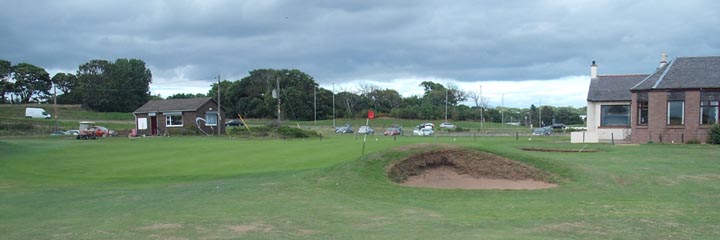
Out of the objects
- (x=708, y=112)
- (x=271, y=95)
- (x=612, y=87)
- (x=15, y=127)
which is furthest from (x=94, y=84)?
(x=708, y=112)

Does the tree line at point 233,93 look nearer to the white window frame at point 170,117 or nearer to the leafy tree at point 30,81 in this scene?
the leafy tree at point 30,81

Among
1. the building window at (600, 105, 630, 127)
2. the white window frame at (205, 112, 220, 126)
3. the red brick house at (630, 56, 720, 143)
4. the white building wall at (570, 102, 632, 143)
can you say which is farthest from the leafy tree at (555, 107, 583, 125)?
the red brick house at (630, 56, 720, 143)

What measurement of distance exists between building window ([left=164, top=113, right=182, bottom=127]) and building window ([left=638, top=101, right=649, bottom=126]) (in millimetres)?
48567

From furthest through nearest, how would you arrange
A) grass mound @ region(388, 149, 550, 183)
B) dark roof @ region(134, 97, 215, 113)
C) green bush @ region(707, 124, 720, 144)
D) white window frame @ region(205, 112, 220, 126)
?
white window frame @ region(205, 112, 220, 126), dark roof @ region(134, 97, 215, 113), green bush @ region(707, 124, 720, 144), grass mound @ region(388, 149, 550, 183)

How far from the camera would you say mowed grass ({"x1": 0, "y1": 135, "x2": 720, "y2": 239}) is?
32.8 feet

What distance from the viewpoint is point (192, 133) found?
64.8 metres

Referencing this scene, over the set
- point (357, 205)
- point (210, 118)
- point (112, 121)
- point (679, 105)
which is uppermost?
point (679, 105)

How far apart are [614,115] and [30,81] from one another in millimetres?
116547

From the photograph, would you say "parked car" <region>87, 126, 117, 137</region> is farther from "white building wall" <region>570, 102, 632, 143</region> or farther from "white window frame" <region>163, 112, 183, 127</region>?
"white building wall" <region>570, 102, 632, 143</region>

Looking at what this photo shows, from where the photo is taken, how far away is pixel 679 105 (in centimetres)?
3925

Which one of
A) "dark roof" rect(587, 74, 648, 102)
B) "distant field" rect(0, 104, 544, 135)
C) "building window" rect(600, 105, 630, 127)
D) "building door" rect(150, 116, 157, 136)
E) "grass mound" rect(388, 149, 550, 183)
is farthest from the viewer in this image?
"distant field" rect(0, 104, 544, 135)

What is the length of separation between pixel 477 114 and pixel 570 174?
351 feet

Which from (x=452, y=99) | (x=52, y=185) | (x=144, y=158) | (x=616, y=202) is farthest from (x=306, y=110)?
(x=616, y=202)

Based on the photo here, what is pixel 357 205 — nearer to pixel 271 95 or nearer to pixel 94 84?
pixel 271 95
